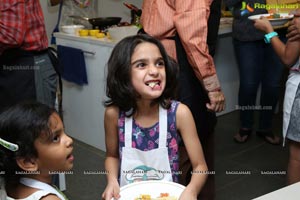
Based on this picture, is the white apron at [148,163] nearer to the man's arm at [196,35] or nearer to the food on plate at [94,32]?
the man's arm at [196,35]

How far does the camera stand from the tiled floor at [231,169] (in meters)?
2.61

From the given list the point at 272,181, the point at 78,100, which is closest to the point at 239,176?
the point at 272,181

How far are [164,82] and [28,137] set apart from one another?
1.80ft

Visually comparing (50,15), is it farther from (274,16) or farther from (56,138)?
(56,138)

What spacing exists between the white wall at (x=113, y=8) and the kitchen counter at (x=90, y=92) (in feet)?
3.12

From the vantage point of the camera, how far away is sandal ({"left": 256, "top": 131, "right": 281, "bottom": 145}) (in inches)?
130

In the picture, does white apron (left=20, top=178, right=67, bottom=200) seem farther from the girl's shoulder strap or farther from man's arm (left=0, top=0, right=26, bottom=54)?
man's arm (left=0, top=0, right=26, bottom=54)

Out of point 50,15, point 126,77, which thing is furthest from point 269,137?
point 50,15

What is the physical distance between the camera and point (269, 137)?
11.0ft

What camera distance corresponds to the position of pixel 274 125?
3.69 m

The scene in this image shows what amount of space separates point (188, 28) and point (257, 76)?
166 cm

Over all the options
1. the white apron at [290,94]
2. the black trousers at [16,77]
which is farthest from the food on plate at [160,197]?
the black trousers at [16,77]

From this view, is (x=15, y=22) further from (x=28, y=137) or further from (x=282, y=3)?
(x=282, y=3)

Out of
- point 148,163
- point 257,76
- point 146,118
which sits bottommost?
point 257,76
